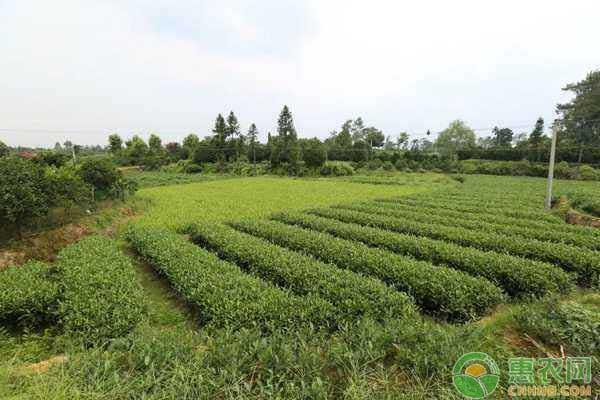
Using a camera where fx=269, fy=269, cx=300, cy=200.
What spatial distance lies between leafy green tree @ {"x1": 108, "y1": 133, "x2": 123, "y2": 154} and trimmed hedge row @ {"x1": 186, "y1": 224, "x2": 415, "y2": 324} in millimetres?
55758

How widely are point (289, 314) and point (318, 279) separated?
1.56m

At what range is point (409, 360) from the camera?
3.78 meters

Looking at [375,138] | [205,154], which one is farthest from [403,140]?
[205,154]

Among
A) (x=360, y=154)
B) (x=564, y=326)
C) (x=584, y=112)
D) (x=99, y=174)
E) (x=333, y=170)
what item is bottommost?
(x=564, y=326)

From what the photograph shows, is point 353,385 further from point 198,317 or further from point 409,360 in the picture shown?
point 198,317

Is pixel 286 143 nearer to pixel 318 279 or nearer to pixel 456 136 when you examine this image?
pixel 318 279

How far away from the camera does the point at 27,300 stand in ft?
18.4

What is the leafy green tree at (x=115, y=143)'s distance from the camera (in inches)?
2088

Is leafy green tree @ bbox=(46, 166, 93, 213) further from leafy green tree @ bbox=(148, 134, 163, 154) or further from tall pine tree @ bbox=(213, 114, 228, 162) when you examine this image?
leafy green tree @ bbox=(148, 134, 163, 154)

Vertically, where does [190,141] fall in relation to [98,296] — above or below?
above

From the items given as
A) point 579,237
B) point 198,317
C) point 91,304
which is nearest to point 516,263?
point 579,237

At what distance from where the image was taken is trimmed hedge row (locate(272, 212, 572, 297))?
6789mm

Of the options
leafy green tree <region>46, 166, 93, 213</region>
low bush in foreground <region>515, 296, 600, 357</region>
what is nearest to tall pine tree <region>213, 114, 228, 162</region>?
leafy green tree <region>46, 166, 93, 213</region>

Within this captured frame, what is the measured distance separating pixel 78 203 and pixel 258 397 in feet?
45.9
